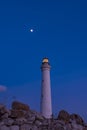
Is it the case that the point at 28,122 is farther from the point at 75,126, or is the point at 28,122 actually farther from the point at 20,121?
the point at 75,126

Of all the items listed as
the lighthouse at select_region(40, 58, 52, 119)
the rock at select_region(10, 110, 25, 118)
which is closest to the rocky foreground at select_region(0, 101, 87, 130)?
the rock at select_region(10, 110, 25, 118)

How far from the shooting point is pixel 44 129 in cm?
1366

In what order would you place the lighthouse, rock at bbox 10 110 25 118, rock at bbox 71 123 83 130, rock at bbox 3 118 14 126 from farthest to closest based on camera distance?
the lighthouse
rock at bbox 71 123 83 130
rock at bbox 10 110 25 118
rock at bbox 3 118 14 126

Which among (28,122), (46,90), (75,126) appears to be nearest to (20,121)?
(28,122)

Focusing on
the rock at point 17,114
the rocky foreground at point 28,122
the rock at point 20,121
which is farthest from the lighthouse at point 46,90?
the rock at point 20,121

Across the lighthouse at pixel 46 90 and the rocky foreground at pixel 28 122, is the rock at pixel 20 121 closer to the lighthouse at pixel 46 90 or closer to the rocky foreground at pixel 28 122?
the rocky foreground at pixel 28 122

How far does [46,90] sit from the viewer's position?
1181 inches

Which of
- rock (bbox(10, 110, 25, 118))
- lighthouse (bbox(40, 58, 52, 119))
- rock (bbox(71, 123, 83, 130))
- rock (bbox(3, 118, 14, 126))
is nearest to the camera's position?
rock (bbox(3, 118, 14, 126))

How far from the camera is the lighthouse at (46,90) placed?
29.0 metres

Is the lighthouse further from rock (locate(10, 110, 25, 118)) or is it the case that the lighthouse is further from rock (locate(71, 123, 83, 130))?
rock (locate(10, 110, 25, 118))

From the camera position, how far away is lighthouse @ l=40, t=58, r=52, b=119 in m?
29.0

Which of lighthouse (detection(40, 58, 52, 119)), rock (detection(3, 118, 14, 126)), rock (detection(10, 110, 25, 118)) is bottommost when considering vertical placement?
rock (detection(3, 118, 14, 126))

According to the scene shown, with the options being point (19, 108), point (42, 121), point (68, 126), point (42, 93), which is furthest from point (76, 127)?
point (42, 93)

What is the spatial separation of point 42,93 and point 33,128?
16.8 meters
